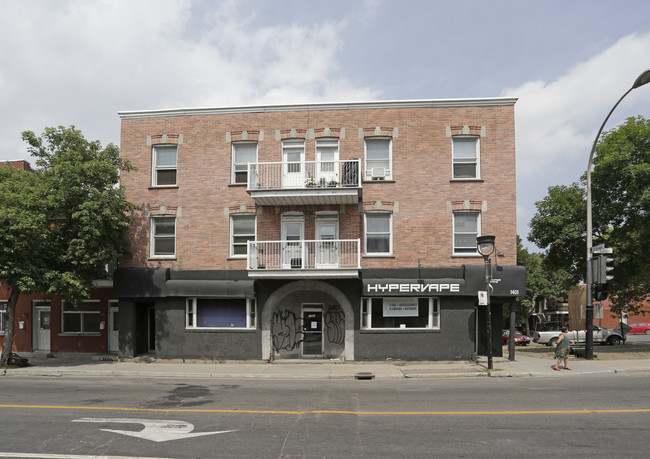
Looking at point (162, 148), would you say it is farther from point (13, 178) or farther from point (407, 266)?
point (407, 266)

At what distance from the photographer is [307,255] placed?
1759cm

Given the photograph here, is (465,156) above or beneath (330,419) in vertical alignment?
above

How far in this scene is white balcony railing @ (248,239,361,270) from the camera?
17391mm

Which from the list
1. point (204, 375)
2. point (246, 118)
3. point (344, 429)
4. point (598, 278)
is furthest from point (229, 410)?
point (598, 278)

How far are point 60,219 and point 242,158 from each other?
6.91m

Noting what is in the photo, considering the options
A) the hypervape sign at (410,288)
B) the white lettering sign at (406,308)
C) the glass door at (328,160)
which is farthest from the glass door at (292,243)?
the white lettering sign at (406,308)

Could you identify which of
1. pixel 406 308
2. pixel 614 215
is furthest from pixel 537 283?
pixel 406 308

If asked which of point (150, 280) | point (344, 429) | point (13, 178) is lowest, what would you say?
point (344, 429)

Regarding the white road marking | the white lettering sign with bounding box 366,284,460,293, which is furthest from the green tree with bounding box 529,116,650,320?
the white road marking

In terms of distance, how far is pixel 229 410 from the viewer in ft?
31.4

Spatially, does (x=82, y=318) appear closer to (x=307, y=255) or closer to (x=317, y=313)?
(x=317, y=313)

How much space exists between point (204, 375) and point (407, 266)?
8.03m

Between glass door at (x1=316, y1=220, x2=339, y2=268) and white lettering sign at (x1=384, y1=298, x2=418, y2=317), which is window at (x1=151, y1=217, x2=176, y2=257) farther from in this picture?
white lettering sign at (x1=384, y1=298, x2=418, y2=317)

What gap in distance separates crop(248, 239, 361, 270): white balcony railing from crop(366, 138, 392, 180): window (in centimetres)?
269
